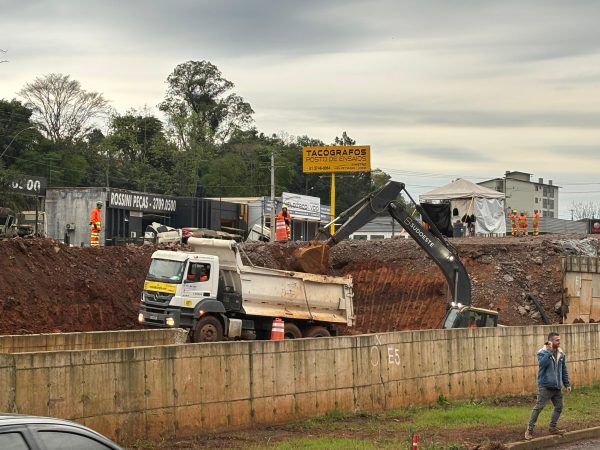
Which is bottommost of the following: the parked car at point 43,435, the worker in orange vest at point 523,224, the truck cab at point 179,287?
the parked car at point 43,435

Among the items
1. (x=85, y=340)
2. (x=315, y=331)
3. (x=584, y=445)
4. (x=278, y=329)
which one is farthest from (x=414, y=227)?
(x=584, y=445)

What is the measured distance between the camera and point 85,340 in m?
19.6

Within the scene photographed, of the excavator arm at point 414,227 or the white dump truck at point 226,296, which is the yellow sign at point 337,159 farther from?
the white dump truck at point 226,296

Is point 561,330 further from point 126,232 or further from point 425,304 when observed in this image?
point 126,232

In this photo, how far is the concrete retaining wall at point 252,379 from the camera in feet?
42.3

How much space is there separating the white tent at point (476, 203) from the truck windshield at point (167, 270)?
2759 centimetres

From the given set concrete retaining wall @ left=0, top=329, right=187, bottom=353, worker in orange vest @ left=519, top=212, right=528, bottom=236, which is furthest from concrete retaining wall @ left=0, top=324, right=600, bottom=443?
worker in orange vest @ left=519, top=212, right=528, bottom=236

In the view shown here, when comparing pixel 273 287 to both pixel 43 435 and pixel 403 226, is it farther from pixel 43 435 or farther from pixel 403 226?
pixel 43 435

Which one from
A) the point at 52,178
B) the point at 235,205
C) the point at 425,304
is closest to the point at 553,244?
the point at 425,304

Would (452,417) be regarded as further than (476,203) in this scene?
No

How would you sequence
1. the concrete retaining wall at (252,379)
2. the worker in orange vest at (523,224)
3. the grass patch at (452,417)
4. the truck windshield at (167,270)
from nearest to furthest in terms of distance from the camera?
the concrete retaining wall at (252,379), the grass patch at (452,417), the truck windshield at (167,270), the worker in orange vest at (523,224)

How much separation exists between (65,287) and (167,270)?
6738mm

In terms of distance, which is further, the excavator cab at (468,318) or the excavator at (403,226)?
the excavator at (403,226)

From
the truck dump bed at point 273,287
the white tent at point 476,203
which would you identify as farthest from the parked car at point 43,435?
the white tent at point 476,203
